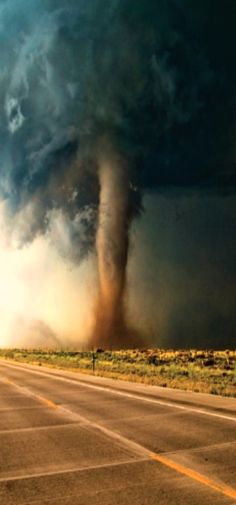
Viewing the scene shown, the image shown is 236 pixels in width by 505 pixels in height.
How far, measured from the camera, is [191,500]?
5.67m

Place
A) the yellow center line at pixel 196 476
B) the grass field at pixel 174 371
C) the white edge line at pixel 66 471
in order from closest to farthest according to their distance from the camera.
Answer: the yellow center line at pixel 196 476 < the white edge line at pixel 66 471 < the grass field at pixel 174 371

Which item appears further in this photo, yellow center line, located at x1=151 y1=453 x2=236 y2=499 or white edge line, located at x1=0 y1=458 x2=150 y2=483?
white edge line, located at x1=0 y1=458 x2=150 y2=483

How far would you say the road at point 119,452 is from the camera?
600cm

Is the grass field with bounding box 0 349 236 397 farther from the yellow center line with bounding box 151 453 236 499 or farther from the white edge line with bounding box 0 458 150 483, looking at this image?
the white edge line with bounding box 0 458 150 483

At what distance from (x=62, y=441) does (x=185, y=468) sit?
307 centimetres

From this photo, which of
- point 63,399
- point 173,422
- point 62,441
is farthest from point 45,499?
point 63,399

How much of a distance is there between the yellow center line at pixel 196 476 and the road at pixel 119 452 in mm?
12

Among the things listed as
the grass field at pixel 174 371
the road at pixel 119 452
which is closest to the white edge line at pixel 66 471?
the road at pixel 119 452

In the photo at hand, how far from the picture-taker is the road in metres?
6.00

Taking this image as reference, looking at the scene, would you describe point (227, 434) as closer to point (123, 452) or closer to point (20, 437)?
point (123, 452)

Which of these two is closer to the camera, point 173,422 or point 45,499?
point 45,499

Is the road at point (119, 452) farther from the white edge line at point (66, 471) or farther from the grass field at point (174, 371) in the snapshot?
the grass field at point (174, 371)

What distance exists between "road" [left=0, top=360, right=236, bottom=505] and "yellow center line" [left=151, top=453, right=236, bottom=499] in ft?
0.04

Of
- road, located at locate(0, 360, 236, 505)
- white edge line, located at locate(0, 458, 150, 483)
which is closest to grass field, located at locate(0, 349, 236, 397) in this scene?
road, located at locate(0, 360, 236, 505)
